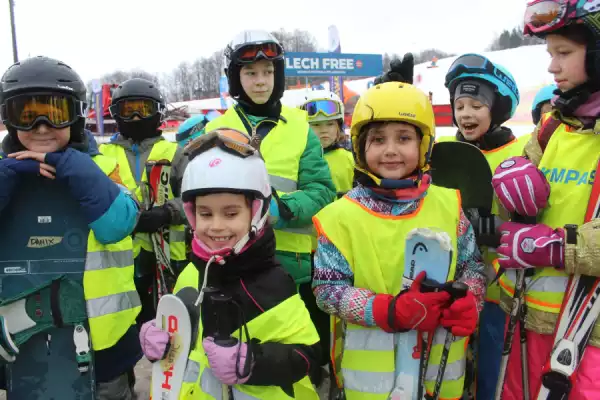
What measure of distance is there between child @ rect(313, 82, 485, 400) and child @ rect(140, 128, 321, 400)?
0.21 m

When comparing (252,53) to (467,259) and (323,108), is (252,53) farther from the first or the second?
(323,108)

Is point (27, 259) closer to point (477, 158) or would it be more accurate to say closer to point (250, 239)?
point (250, 239)

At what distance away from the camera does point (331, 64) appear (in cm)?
1617

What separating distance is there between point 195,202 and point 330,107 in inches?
149

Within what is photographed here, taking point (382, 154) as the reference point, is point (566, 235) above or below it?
below

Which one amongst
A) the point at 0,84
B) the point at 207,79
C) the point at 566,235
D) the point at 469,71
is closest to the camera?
the point at 566,235

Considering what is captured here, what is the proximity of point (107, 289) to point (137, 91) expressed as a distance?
2.58m

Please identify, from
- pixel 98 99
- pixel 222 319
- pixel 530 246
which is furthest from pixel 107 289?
pixel 98 99

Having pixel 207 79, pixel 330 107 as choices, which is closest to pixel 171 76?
pixel 207 79

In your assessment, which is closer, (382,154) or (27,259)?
(382,154)

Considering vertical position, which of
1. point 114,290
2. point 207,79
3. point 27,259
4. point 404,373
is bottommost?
point 404,373

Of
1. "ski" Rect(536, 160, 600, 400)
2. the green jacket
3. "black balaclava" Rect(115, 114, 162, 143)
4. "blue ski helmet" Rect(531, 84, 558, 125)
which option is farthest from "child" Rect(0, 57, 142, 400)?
"blue ski helmet" Rect(531, 84, 558, 125)

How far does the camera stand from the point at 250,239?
2096 mm

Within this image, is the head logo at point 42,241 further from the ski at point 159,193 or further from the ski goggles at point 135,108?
the ski goggles at point 135,108
